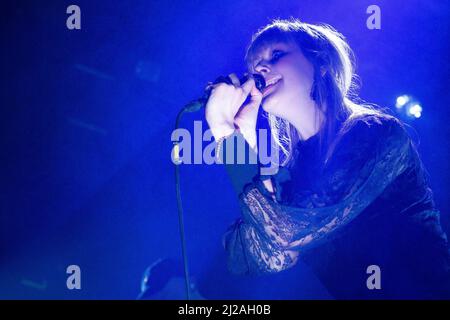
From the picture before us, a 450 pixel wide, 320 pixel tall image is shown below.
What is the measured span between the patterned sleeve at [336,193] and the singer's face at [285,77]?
0.23 metres

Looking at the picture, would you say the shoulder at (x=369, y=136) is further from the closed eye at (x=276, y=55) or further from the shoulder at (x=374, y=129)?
the closed eye at (x=276, y=55)

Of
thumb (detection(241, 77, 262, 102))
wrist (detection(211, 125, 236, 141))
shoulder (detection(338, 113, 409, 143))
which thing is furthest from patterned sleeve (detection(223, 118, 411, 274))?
thumb (detection(241, 77, 262, 102))

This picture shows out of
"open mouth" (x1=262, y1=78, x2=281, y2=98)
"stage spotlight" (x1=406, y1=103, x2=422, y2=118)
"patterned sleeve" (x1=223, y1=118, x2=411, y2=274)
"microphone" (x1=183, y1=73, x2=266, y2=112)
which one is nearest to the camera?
"microphone" (x1=183, y1=73, x2=266, y2=112)

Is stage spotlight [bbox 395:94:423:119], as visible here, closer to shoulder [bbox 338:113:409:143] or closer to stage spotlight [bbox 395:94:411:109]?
stage spotlight [bbox 395:94:411:109]

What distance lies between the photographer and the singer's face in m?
1.62

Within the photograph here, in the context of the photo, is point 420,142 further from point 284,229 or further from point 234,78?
point 234,78

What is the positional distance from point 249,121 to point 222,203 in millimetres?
374

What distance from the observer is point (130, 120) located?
1.83m

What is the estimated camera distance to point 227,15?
184cm

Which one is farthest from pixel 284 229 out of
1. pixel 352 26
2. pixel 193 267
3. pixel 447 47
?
pixel 447 47

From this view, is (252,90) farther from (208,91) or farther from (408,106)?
(408,106)

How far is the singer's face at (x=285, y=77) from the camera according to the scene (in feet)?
5.30

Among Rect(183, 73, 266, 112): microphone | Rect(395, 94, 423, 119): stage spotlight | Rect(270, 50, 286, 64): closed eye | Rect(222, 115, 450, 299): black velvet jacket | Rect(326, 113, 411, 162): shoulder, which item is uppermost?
Rect(270, 50, 286, 64): closed eye
